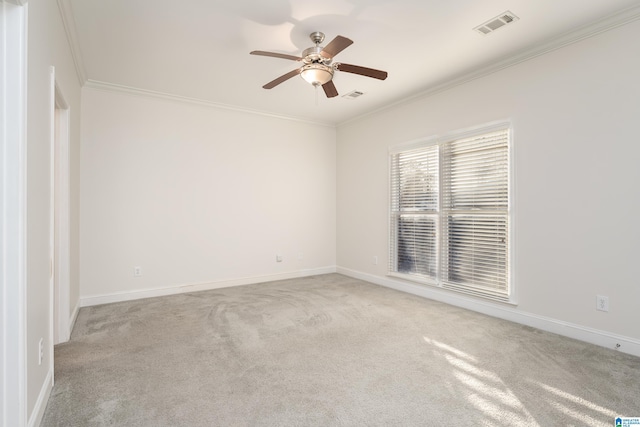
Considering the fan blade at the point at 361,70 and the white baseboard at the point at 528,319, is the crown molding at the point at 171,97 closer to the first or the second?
the fan blade at the point at 361,70

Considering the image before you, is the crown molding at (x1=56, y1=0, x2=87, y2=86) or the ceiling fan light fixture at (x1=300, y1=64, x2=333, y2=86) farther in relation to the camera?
the ceiling fan light fixture at (x1=300, y1=64, x2=333, y2=86)

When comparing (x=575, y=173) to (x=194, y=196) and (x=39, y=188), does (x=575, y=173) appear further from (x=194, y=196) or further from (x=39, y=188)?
(x=194, y=196)

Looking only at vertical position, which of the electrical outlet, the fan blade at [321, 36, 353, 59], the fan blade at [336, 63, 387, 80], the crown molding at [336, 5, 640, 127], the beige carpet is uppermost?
the crown molding at [336, 5, 640, 127]

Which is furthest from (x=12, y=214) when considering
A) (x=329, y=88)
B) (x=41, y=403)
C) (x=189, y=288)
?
(x=189, y=288)

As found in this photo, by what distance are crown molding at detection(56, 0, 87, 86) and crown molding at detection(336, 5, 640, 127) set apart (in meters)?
3.86

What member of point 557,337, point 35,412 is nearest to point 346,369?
point 35,412

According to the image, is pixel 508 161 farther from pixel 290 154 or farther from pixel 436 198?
pixel 290 154

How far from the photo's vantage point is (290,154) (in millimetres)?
5633

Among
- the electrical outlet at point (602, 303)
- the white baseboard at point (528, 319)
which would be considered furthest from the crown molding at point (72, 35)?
the electrical outlet at point (602, 303)

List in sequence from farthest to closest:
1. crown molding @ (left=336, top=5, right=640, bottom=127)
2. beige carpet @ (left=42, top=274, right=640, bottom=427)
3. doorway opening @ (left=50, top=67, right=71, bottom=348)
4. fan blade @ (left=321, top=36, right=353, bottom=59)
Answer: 1. doorway opening @ (left=50, top=67, right=71, bottom=348)
2. crown molding @ (left=336, top=5, right=640, bottom=127)
3. fan blade @ (left=321, top=36, right=353, bottom=59)
4. beige carpet @ (left=42, top=274, right=640, bottom=427)

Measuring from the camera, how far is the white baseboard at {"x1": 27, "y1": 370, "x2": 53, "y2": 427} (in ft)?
5.58

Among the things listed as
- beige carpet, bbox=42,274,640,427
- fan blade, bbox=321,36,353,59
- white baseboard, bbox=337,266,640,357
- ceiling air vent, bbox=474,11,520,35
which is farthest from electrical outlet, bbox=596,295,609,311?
fan blade, bbox=321,36,353,59

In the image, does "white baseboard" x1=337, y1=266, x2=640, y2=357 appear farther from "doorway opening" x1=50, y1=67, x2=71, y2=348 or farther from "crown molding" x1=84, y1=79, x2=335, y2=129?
"doorway opening" x1=50, y1=67, x2=71, y2=348

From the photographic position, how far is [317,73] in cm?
288
